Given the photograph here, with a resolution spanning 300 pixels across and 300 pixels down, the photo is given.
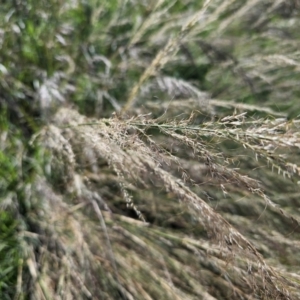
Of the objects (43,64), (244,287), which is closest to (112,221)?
(244,287)

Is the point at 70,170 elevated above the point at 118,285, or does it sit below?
above

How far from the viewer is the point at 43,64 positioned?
4.98 ft

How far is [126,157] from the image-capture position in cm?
98

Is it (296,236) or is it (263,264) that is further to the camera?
(296,236)

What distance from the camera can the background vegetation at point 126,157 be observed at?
1.17 m

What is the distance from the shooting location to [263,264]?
0.76 meters

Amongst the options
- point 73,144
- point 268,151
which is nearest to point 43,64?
point 73,144

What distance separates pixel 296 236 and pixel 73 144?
636mm

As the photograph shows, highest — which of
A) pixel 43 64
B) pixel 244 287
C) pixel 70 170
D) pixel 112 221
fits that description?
pixel 43 64

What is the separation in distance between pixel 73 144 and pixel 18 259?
1.12 feet

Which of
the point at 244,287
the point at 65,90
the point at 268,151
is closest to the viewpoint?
the point at 268,151

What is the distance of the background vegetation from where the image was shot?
3.85ft

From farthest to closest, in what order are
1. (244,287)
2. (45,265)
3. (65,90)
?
(65,90), (45,265), (244,287)

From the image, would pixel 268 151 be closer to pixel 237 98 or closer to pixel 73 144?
pixel 73 144
